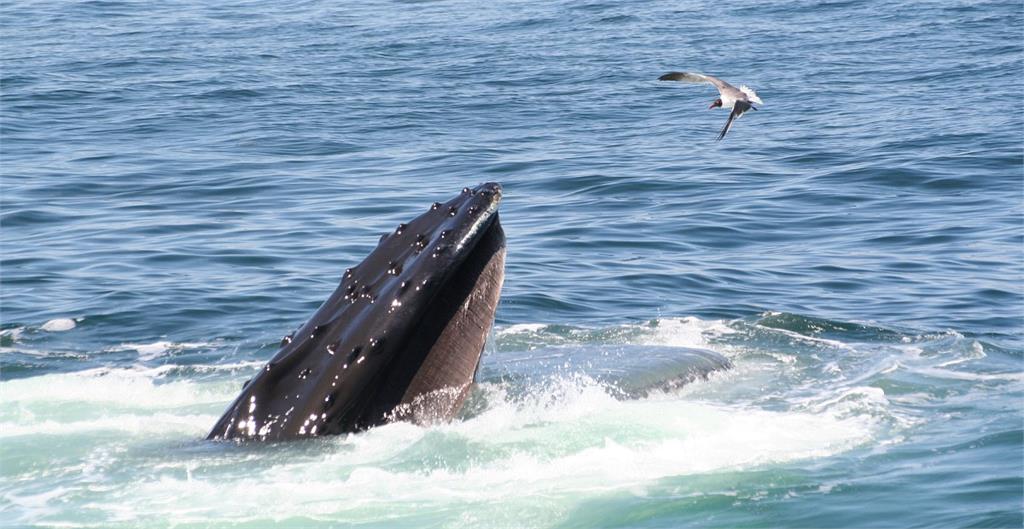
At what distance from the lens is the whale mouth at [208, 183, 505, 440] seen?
255 inches

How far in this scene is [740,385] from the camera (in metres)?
8.55

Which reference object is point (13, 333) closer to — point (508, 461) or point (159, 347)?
point (159, 347)

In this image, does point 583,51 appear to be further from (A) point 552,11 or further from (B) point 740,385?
(B) point 740,385

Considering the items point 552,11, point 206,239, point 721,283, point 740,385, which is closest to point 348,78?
point 552,11

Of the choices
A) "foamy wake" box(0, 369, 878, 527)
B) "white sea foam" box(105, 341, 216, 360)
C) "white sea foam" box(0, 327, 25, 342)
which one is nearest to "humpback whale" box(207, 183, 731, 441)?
"foamy wake" box(0, 369, 878, 527)

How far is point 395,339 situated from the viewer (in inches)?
254

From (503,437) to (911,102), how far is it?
56.8ft

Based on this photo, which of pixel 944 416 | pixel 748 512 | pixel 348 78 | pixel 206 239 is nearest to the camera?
pixel 748 512

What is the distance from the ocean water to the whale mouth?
0.51 feet

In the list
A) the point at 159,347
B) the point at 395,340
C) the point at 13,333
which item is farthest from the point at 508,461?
the point at 13,333

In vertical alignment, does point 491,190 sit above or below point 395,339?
above

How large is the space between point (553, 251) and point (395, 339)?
815 cm

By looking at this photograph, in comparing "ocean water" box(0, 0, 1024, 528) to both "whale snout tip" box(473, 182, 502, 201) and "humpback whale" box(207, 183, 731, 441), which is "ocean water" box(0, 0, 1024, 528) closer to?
"humpback whale" box(207, 183, 731, 441)

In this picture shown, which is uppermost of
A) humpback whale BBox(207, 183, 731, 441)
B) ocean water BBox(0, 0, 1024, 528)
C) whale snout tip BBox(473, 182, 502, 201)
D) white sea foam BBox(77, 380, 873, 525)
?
whale snout tip BBox(473, 182, 502, 201)
